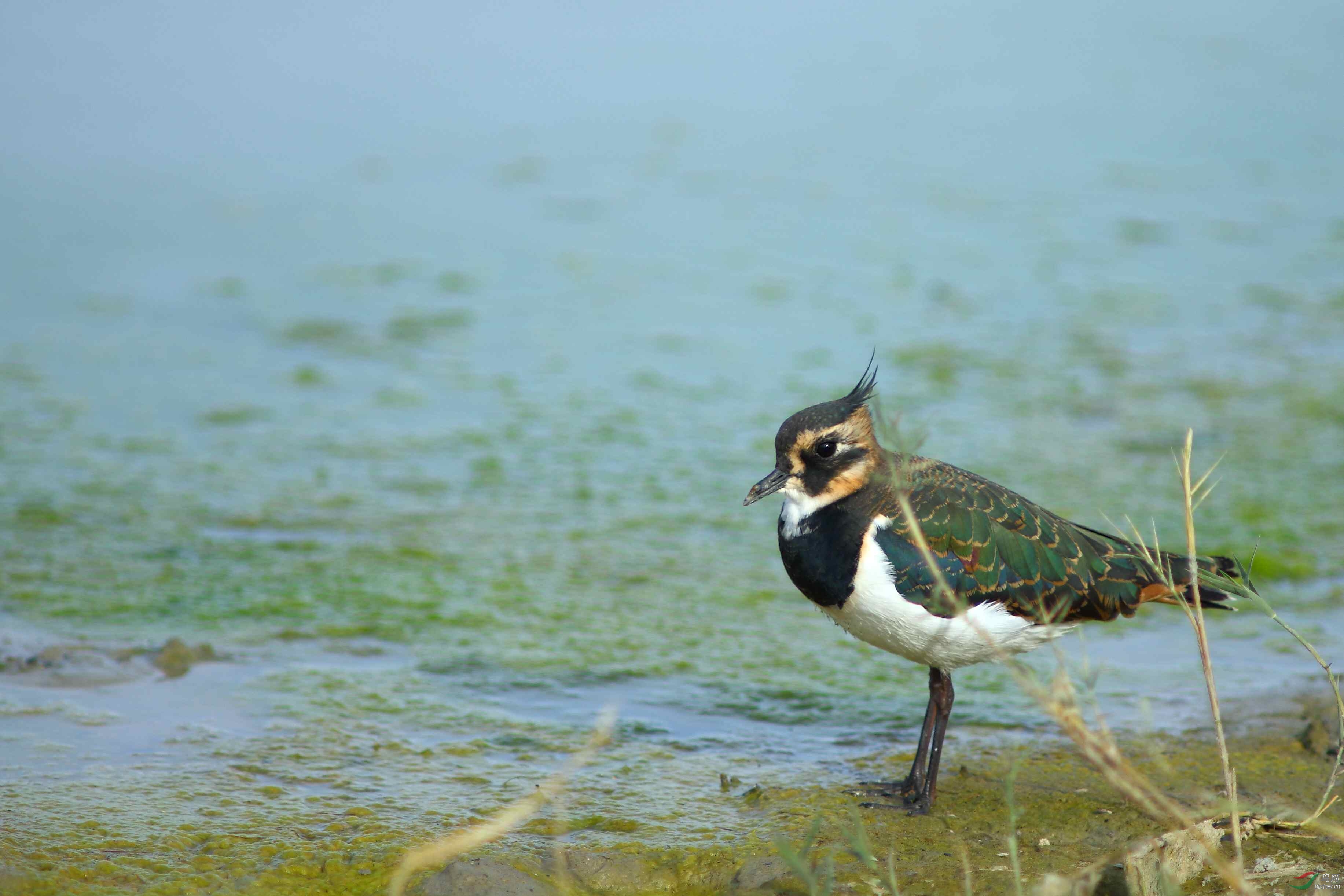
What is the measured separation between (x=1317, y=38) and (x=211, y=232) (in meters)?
10.3

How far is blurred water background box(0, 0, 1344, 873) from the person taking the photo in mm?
4961

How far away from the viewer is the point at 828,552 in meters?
4.21

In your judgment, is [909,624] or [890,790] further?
[890,790]

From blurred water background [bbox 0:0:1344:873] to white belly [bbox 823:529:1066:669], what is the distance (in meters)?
0.55

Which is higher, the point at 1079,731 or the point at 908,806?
the point at 1079,731

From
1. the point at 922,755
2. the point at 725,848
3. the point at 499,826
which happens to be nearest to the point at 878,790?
the point at 922,755

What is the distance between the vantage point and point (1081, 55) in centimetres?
1362

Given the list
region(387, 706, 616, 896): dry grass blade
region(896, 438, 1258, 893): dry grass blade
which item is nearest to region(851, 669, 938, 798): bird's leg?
region(387, 706, 616, 896): dry grass blade


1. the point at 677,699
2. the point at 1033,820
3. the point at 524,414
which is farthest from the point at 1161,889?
the point at 524,414

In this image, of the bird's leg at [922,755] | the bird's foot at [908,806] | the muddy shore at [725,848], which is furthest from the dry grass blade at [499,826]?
the bird's leg at [922,755]

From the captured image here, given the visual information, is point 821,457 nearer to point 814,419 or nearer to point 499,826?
point 814,419

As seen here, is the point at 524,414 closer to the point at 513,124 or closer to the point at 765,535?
the point at 765,535

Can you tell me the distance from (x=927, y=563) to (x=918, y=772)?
2.30 feet

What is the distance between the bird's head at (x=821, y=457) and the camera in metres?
4.36
